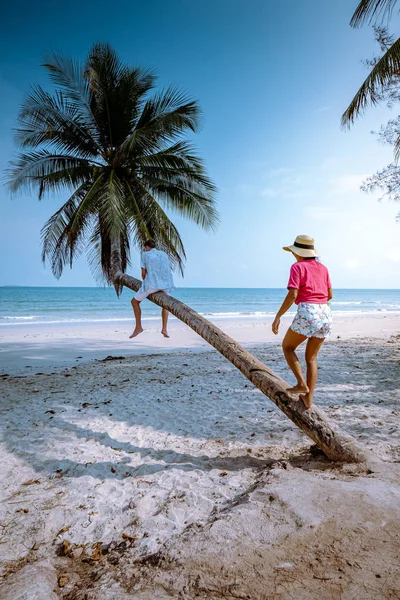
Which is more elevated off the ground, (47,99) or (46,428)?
(47,99)

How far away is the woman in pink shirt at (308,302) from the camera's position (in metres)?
3.43

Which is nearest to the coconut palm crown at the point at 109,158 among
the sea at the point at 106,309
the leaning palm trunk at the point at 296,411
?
the leaning palm trunk at the point at 296,411

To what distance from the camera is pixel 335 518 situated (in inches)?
101

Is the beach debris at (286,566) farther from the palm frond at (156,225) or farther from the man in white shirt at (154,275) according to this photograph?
the palm frond at (156,225)

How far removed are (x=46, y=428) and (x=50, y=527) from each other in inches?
87.9

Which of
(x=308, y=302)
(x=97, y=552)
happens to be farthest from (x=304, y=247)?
(x=97, y=552)

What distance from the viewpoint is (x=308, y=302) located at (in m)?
3.48

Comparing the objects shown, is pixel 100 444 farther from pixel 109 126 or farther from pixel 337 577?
pixel 109 126

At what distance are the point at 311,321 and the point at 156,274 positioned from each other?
298 centimetres

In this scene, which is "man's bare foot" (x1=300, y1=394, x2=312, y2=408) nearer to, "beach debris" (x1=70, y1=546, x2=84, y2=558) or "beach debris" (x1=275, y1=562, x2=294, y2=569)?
"beach debris" (x1=275, y1=562, x2=294, y2=569)

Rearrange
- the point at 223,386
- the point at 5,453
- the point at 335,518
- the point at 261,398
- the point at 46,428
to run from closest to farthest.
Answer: the point at 335,518
the point at 5,453
the point at 46,428
the point at 261,398
the point at 223,386

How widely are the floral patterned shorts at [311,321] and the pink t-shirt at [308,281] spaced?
7 centimetres

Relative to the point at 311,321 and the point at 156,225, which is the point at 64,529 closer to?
the point at 311,321

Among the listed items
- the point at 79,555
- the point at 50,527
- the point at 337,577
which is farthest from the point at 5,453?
the point at 337,577
